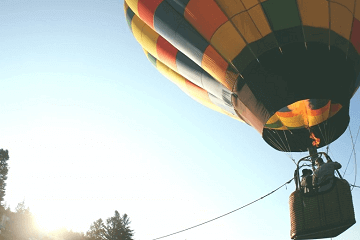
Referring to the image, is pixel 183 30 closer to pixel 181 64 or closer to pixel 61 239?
pixel 181 64

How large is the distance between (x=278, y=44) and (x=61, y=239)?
145 ft

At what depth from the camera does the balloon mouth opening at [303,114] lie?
5.86 metres

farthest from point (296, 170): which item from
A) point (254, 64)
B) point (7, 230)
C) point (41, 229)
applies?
point (41, 229)

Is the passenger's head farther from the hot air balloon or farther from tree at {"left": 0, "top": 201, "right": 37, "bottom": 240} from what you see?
tree at {"left": 0, "top": 201, "right": 37, "bottom": 240}

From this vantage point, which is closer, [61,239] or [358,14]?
[358,14]

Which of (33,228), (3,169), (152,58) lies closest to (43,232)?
(33,228)

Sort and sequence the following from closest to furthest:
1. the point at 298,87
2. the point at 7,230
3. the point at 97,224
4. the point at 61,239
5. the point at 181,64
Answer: the point at 298,87 → the point at 181,64 → the point at 7,230 → the point at 97,224 → the point at 61,239

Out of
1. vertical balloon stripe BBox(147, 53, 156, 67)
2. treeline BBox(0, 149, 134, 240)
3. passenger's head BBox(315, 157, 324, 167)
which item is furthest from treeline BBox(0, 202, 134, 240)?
passenger's head BBox(315, 157, 324, 167)

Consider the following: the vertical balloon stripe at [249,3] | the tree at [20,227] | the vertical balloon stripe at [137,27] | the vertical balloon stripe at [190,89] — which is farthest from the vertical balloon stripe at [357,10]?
the tree at [20,227]

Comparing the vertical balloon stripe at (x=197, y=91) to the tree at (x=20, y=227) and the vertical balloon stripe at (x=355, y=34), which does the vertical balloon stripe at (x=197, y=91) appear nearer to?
the vertical balloon stripe at (x=355, y=34)

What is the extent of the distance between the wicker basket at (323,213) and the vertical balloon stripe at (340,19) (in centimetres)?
207

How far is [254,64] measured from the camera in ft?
16.5

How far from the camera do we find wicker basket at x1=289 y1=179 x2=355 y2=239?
13.9 feet

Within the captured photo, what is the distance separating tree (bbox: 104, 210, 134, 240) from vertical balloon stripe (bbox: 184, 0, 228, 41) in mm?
24625
